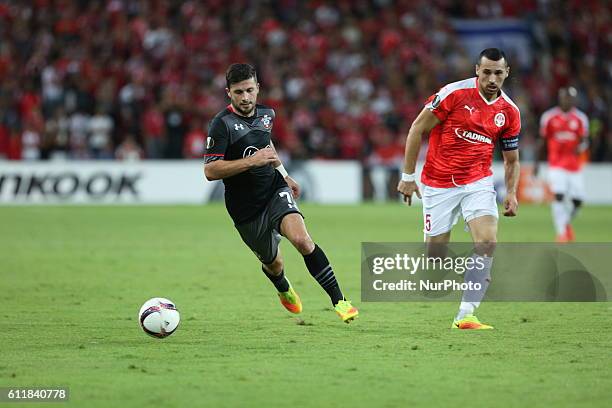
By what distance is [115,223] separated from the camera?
20.5 meters

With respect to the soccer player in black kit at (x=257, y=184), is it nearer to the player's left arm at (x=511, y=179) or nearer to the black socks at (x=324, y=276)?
the black socks at (x=324, y=276)

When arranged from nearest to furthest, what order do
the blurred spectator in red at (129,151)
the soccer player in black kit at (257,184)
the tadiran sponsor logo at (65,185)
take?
the soccer player in black kit at (257,184) → the tadiran sponsor logo at (65,185) → the blurred spectator in red at (129,151)

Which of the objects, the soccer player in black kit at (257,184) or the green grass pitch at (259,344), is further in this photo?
the soccer player in black kit at (257,184)

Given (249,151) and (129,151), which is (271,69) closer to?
(129,151)

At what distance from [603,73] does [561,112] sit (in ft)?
45.1

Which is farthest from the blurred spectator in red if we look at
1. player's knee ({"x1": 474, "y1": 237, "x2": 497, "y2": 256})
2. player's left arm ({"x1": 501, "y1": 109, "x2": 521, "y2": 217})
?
player's knee ({"x1": 474, "y1": 237, "x2": 497, "y2": 256})

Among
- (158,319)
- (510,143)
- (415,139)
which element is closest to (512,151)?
(510,143)

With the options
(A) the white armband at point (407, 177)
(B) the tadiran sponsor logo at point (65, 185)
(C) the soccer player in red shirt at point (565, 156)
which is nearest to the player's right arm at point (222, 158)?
(A) the white armband at point (407, 177)

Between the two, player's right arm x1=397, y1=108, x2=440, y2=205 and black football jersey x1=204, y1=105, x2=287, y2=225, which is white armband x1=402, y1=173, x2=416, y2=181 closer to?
player's right arm x1=397, y1=108, x2=440, y2=205

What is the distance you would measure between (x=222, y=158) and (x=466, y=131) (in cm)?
211

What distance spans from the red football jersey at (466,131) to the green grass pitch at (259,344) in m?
1.36

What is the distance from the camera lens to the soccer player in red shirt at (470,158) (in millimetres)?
8719

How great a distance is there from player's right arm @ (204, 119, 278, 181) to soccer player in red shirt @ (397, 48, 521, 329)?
1.19 metres

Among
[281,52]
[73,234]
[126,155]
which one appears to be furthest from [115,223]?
[281,52]
